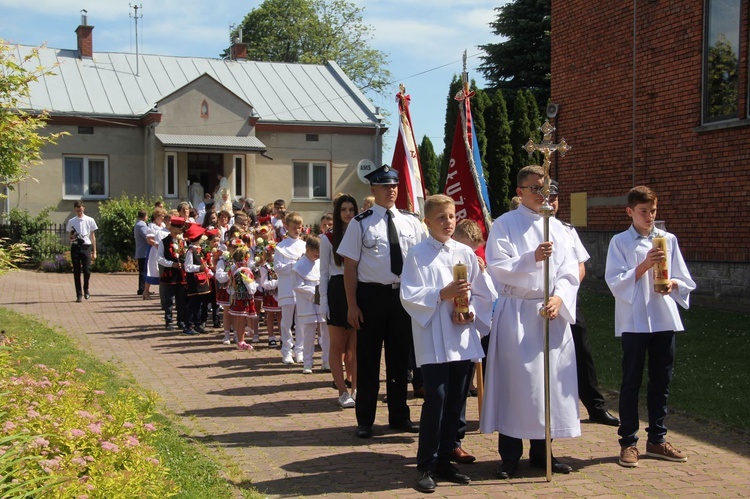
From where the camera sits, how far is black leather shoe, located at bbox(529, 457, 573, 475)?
644cm

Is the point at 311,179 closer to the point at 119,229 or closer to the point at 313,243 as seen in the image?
the point at 119,229

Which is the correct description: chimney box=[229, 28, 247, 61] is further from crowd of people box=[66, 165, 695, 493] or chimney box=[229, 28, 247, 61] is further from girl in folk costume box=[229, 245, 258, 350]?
crowd of people box=[66, 165, 695, 493]

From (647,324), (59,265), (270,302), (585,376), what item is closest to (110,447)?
(647,324)

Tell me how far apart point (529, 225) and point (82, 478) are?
3.66 metres

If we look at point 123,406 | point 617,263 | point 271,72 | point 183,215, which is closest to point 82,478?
point 123,406

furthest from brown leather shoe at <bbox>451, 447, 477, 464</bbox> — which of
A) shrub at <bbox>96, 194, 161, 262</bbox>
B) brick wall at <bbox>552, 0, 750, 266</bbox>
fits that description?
shrub at <bbox>96, 194, 161, 262</bbox>

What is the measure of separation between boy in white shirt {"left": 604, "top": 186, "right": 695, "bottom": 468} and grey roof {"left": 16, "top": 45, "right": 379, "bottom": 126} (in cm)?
2927

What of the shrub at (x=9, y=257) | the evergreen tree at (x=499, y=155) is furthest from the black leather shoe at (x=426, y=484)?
the evergreen tree at (x=499, y=155)

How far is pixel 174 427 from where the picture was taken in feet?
25.8

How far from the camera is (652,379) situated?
6918mm

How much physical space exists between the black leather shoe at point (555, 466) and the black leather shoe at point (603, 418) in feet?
5.48

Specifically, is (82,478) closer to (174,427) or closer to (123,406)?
(123,406)

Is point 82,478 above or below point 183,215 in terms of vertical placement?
below

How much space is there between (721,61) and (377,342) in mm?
9927
